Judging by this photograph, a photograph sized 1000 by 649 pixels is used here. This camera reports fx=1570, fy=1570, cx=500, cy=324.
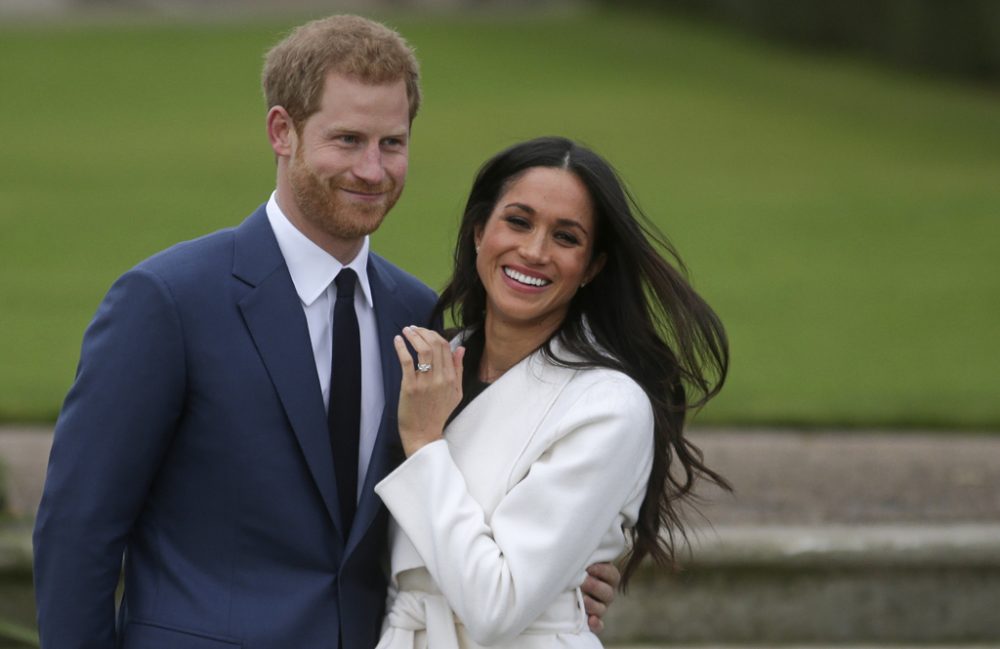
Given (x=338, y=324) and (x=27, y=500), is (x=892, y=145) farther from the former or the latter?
(x=338, y=324)

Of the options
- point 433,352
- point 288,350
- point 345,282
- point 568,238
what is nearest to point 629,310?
point 568,238

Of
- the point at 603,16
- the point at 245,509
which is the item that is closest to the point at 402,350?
the point at 245,509

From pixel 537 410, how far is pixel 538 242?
35 cm

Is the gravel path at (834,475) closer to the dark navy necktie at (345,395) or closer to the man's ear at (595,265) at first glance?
the man's ear at (595,265)

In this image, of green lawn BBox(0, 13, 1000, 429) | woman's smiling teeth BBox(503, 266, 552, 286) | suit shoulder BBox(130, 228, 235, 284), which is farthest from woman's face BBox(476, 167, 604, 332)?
green lawn BBox(0, 13, 1000, 429)

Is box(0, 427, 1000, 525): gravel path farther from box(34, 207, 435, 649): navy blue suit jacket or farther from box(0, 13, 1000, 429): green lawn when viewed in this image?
box(34, 207, 435, 649): navy blue suit jacket

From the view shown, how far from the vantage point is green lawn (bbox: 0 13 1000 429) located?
10094 millimetres

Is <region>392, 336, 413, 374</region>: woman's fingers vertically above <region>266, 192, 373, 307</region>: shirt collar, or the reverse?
<region>266, 192, 373, 307</region>: shirt collar

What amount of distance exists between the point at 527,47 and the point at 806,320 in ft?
55.5

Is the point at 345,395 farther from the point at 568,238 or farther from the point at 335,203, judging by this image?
the point at 568,238

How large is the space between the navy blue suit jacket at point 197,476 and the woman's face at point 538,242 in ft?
1.49

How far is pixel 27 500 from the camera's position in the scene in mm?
6426

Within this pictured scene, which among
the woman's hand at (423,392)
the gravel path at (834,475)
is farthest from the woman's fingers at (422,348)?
the gravel path at (834,475)

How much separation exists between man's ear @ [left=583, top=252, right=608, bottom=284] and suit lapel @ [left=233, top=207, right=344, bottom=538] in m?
0.65
